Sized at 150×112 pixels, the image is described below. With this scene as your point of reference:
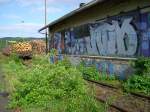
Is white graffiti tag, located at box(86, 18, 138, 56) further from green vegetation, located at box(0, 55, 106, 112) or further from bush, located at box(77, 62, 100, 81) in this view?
green vegetation, located at box(0, 55, 106, 112)

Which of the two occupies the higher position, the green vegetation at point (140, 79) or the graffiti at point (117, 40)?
the graffiti at point (117, 40)

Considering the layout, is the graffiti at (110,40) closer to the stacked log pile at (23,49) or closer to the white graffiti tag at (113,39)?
the white graffiti tag at (113,39)

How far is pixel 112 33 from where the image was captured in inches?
709

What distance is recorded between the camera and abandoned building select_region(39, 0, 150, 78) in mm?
15250

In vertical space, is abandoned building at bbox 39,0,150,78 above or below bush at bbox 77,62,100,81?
above

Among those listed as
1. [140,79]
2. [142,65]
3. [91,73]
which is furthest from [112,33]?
[140,79]

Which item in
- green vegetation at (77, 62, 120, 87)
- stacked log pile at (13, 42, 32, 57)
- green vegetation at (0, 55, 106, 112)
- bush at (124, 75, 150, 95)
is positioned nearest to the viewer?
green vegetation at (0, 55, 106, 112)

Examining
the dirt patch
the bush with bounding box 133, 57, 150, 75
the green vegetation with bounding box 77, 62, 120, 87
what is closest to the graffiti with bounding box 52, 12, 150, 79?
the green vegetation with bounding box 77, 62, 120, 87

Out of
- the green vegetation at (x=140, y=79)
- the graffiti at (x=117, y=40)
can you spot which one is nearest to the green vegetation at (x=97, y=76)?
the graffiti at (x=117, y=40)

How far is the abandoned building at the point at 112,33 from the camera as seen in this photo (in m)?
15.2

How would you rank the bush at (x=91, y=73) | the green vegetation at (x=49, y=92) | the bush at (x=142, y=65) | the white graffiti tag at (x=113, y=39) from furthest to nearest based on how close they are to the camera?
1. the bush at (x=91, y=73)
2. the white graffiti tag at (x=113, y=39)
3. the bush at (x=142, y=65)
4. the green vegetation at (x=49, y=92)

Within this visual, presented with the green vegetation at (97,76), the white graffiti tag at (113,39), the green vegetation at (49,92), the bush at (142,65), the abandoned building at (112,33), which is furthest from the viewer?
the green vegetation at (97,76)

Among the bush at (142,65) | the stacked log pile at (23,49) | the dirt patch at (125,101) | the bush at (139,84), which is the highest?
the stacked log pile at (23,49)

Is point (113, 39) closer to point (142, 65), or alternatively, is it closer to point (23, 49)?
point (142, 65)
